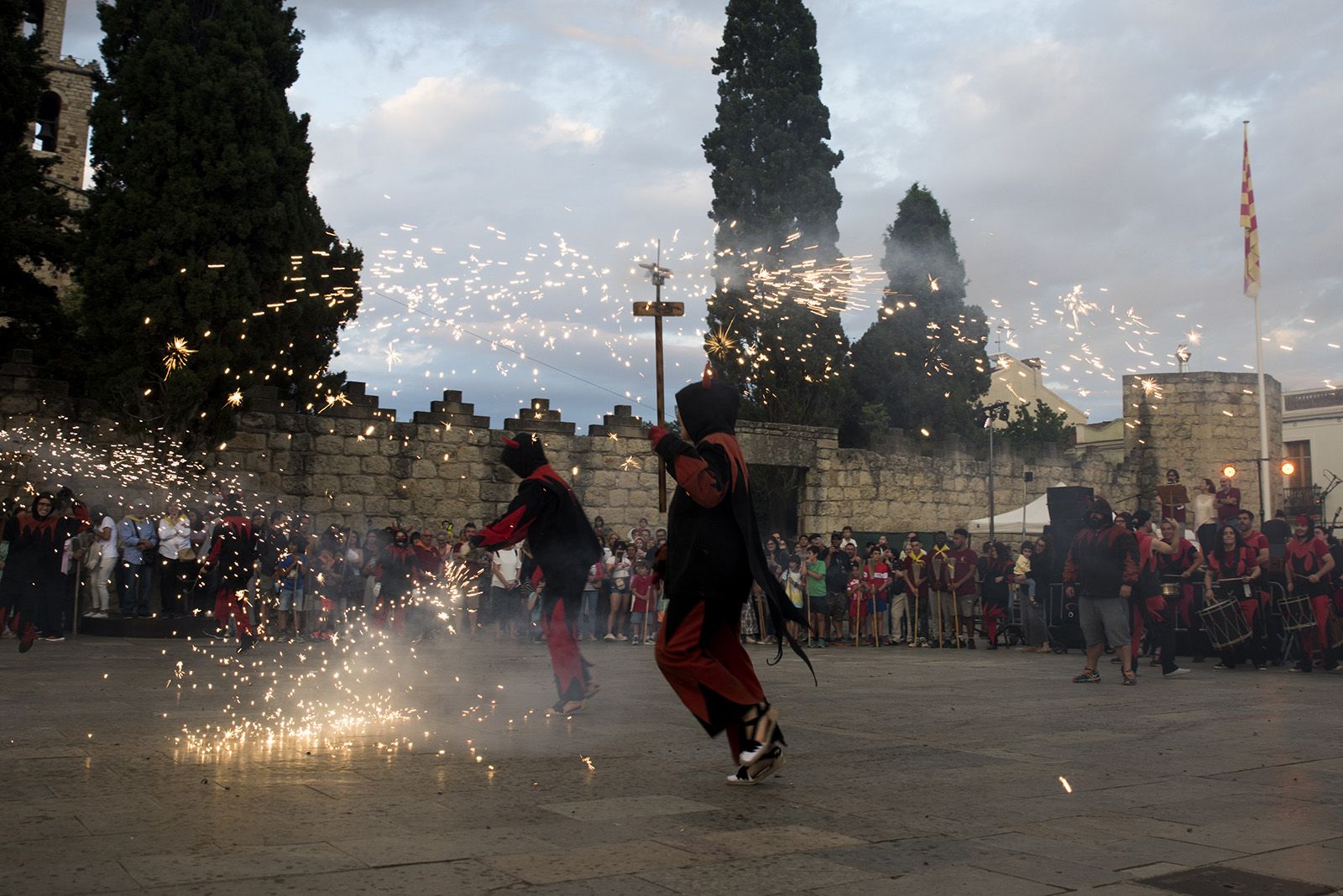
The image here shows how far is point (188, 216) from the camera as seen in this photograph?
18.5 meters

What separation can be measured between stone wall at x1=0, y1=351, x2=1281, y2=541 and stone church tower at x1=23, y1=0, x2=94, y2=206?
33125 millimetres

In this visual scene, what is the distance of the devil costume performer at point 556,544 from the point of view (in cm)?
748

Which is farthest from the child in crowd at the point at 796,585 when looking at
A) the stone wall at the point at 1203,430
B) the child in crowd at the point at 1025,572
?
the stone wall at the point at 1203,430

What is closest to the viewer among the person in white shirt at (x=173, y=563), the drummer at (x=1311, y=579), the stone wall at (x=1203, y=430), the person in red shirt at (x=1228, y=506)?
the drummer at (x=1311, y=579)

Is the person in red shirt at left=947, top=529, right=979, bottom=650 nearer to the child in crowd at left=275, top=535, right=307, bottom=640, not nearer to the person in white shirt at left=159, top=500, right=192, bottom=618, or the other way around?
the child in crowd at left=275, top=535, right=307, bottom=640

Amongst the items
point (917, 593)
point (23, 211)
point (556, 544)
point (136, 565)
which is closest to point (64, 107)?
point (23, 211)

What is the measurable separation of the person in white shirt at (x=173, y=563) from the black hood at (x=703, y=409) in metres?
12.4

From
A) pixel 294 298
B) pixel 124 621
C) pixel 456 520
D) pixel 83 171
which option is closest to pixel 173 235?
pixel 294 298

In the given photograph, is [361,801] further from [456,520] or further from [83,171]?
[83,171]

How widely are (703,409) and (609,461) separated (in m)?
19.8

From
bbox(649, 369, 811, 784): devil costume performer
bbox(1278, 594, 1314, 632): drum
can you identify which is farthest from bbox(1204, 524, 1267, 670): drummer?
bbox(649, 369, 811, 784): devil costume performer

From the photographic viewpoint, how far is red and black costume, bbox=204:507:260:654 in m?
13.2

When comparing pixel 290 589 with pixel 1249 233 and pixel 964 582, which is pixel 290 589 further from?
pixel 1249 233

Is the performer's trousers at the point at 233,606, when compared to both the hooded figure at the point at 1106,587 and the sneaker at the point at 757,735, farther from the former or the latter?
the sneaker at the point at 757,735
